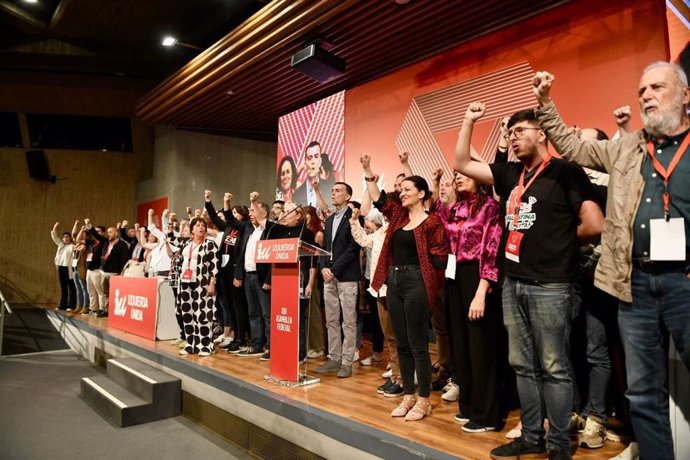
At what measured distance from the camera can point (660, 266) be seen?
1516mm

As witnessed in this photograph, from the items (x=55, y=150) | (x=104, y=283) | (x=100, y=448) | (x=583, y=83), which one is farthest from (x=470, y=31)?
(x=55, y=150)

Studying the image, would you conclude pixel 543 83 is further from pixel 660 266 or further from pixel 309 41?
pixel 309 41

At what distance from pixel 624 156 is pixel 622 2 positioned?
335cm

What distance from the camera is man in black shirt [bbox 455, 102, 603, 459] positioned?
1.88 meters

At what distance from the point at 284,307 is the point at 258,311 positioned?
104 cm

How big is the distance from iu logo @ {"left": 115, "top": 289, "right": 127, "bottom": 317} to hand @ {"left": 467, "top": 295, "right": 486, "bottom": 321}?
4.90 metres

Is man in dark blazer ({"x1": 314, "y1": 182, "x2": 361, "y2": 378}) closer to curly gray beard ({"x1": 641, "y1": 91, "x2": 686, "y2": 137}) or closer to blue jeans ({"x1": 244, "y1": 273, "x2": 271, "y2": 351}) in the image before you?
blue jeans ({"x1": 244, "y1": 273, "x2": 271, "y2": 351})

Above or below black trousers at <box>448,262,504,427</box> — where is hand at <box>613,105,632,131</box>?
above

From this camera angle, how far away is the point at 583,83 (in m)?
4.38

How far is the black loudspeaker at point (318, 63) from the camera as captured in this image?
18.3 ft

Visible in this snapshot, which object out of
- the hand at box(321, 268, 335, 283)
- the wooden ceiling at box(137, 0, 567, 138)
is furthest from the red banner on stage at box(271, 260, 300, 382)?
the wooden ceiling at box(137, 0, 567, 138)

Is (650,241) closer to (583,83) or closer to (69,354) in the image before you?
(583,83)

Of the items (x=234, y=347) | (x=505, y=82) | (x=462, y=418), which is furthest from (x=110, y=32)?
(x=462, y=418)

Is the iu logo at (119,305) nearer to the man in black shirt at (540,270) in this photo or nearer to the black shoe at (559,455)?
the man in black shirt at (540,270)
